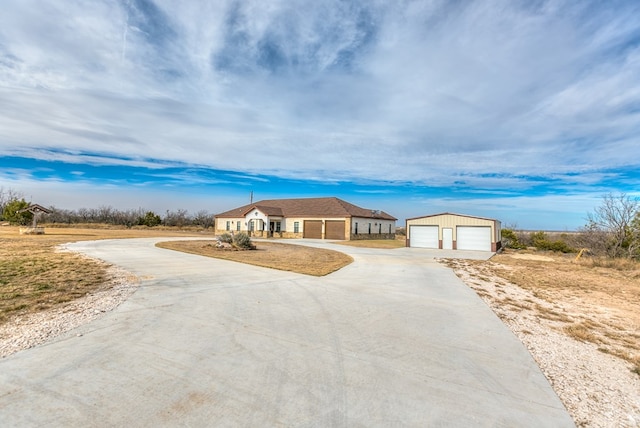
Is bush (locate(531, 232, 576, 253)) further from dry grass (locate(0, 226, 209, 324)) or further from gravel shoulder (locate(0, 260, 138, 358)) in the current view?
dry grass (locate(0, 226, 209, 324))

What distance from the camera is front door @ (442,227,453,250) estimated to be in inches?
1055

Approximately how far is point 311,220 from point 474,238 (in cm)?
1820

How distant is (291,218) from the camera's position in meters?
40.3

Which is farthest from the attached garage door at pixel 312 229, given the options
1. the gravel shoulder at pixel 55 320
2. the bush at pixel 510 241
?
the gravel shoulder at pixel 55 320

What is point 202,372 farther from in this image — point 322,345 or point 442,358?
point 442,358

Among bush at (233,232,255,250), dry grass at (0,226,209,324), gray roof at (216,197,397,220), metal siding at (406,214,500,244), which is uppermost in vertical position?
gray roof at (216,197,397,220)

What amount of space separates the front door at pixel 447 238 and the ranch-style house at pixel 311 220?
35.9 ft

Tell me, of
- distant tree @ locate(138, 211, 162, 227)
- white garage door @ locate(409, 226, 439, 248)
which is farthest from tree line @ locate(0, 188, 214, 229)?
white garage door @ locate(409, 226, 439, 248)

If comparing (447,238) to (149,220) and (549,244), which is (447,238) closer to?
(549,244)

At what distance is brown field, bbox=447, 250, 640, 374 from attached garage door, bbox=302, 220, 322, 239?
23.3 meters

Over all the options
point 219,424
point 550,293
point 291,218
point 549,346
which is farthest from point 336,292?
point 291,218

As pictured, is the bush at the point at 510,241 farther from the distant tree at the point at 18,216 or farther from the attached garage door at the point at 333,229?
the distant tree at the point at 18,216

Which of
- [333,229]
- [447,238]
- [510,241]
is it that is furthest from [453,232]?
[333,229]

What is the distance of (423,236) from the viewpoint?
28.1 meters
